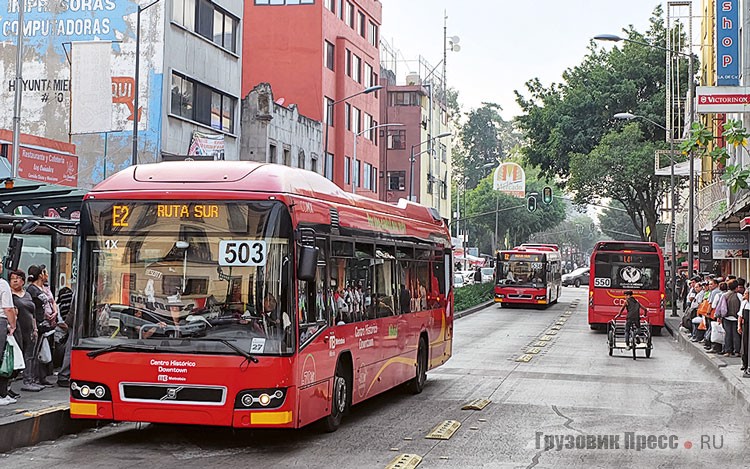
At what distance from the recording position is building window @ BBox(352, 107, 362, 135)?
62125mm

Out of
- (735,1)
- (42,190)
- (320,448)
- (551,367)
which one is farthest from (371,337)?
(735,1)

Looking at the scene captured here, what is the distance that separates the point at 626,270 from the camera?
34344mm

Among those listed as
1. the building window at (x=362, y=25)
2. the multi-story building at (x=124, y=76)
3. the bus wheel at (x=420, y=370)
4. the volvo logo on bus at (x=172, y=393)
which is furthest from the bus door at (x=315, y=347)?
the building window at (x=362, y=25)

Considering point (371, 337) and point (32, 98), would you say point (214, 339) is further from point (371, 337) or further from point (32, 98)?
point (32, 98)

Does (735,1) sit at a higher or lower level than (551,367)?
higher

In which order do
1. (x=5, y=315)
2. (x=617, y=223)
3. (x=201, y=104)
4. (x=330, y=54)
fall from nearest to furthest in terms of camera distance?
(x=5, y=315)
(x=201, y=104)
(x=330, y=54)
(x=617, y=223)

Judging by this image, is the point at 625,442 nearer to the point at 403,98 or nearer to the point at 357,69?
the point at 357,69

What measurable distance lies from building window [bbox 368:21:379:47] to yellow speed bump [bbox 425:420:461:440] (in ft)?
179

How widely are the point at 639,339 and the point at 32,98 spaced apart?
2344 cm

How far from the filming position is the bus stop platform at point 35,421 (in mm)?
11086

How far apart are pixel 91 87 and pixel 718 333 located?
19709 millimetres

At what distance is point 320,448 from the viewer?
37.3ft

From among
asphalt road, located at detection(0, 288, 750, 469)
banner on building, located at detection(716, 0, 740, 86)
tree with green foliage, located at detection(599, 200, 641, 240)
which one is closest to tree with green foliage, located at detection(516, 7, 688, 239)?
banner on building, located at detection(716, 0, 740, 86)

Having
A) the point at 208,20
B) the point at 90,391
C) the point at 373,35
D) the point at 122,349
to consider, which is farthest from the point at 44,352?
the point at 373,35
